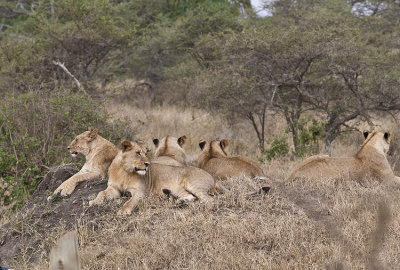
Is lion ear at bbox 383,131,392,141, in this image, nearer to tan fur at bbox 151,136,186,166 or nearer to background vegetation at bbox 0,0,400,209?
background vegetation at bbox 0,0,400,209

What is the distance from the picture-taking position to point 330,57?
9.62 meters

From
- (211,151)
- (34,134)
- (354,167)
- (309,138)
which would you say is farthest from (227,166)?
(309,138)

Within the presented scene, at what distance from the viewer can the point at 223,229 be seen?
16.3 ft

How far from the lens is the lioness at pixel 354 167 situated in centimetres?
693

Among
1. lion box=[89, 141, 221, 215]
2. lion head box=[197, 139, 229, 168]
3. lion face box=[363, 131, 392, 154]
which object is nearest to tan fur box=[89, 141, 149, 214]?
lion box=[89, 141, 221, 215]

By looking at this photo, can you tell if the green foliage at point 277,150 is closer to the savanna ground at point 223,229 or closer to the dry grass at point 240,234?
the savanna ground at point 223,229

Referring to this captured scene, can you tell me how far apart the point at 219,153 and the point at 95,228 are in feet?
8.73

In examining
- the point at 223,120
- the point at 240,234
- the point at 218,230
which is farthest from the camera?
the point at 223,120

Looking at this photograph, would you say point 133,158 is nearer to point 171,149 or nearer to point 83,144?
point 83,144

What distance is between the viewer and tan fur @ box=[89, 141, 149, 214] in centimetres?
567

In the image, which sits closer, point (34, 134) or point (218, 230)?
point (218, 230)

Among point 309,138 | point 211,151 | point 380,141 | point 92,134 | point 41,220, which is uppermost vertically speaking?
point 92,134

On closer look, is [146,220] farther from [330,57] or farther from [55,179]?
[330,57]

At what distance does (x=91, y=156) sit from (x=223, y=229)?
2.47 meters
